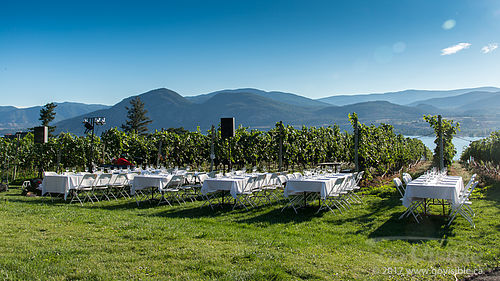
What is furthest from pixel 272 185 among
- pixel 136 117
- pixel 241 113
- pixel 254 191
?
pixel 241 113

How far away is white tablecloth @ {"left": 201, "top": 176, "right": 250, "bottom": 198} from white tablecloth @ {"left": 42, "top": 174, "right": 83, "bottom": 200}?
2932 mm

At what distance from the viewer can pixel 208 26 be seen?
1642 cm

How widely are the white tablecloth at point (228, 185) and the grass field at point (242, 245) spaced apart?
0.43 m

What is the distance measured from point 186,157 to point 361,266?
40.3ft

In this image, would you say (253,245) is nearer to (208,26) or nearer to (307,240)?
(307,240)

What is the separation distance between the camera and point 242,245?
13.8 ft

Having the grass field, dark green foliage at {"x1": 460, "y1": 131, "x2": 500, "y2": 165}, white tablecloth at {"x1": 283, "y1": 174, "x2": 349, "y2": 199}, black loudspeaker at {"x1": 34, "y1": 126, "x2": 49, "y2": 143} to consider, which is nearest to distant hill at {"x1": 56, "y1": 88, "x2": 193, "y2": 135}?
black loudspeaker at {"x1": 34, "y1": 126, "x2": 49, "y2": 143}

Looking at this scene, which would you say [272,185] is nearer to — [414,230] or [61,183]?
[414,230]

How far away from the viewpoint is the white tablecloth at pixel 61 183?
7781mm

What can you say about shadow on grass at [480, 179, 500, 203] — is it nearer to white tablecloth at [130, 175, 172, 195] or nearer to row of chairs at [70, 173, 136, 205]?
white tablecloth at [130, 175, 172, 195]

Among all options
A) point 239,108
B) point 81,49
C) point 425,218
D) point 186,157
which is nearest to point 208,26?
point 186,157

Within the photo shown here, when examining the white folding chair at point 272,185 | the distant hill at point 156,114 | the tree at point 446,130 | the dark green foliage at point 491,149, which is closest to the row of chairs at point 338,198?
the white folding chair at point 272,185

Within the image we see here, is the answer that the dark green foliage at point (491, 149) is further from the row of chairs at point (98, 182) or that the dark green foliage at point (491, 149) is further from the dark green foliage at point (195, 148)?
the row of chairs at point (98, 182)

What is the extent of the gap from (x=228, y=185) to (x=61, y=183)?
367 centimetres
